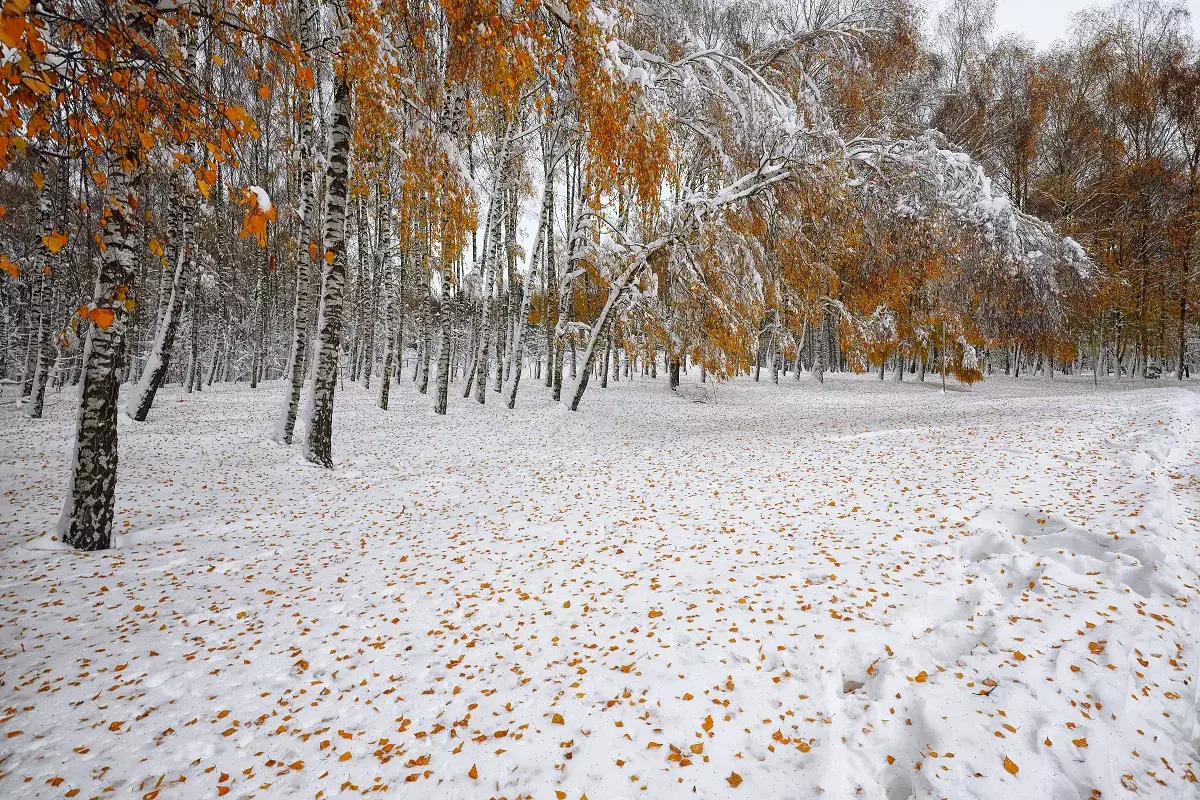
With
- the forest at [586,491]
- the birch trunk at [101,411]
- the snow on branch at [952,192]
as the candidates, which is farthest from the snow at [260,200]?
the snow on branch at [952,192]

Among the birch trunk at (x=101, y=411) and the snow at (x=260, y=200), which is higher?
the snow at (x=260, y=200)

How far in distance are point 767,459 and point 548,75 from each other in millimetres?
7178

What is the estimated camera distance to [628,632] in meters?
4.19

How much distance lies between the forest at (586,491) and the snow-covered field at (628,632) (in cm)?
3

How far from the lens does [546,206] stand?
17594 mm

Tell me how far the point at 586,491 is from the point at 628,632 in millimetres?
4011

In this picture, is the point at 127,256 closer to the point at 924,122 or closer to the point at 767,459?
the point at 767,459

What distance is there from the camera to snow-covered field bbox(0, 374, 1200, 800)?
9.27ft

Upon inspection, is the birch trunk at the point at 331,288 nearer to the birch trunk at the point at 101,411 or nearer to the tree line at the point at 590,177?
the tree line at the point at 590,177

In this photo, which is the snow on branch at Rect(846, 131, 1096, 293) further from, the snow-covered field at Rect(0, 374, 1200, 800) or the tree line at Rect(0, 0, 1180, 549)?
the snow-covered field at Rect(0, 374, 1200, 800)

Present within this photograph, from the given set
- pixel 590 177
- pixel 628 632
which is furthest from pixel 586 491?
pixel 590 177

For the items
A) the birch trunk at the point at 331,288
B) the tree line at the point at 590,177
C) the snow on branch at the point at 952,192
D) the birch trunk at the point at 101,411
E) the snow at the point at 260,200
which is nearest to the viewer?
the snow at the point at 260,200

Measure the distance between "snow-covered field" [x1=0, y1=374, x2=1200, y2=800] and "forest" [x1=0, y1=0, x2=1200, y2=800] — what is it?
0.03m

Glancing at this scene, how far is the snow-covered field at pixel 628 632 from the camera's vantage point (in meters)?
2.83
